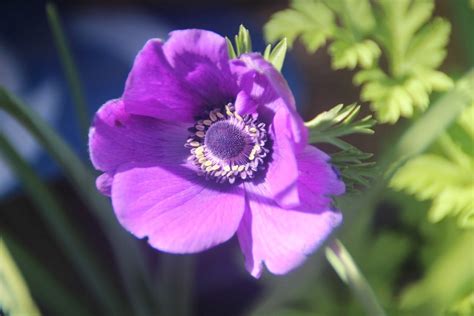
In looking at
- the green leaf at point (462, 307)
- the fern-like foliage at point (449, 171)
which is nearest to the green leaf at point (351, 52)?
the fern-like foliage at point (449, 171)

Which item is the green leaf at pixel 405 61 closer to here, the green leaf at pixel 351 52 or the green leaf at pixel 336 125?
the green leaf at pixel 351 52

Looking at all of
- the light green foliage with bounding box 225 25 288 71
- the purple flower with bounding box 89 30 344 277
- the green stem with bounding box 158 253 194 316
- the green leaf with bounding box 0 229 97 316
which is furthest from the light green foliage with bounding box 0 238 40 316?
the light green foliage with bounding box 225 25 288 71

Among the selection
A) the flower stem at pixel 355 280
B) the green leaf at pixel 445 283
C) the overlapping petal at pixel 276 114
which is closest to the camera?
the overlapping petal at pixel 276 114

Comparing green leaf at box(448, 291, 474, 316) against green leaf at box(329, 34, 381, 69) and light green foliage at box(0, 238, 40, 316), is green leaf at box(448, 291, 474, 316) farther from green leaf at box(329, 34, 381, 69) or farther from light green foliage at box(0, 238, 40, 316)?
light green foliage at box(0, 238, 40, 316)

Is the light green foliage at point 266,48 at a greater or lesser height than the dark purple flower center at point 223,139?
greater

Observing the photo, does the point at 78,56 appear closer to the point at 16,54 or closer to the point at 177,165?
the point at 16,54

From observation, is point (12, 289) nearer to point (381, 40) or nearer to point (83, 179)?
point (83, 179)
